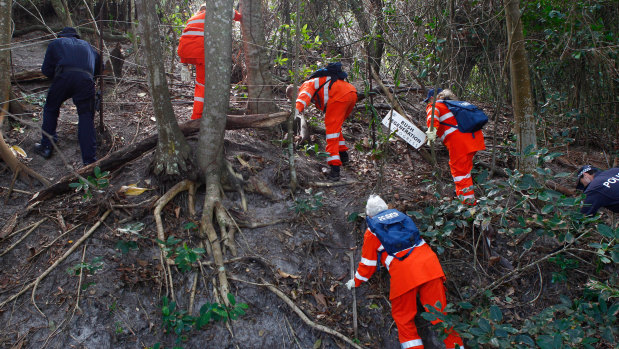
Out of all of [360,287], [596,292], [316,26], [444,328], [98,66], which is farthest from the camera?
[316,26]

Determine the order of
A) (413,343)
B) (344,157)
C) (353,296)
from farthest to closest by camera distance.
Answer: (344,157) < (353,296) < (413,343)

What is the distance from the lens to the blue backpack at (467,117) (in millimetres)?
4848

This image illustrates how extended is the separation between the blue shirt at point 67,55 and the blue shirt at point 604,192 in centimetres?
586

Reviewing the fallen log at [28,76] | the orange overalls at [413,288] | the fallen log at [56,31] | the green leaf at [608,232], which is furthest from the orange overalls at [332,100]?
the fallen log at [56,31]

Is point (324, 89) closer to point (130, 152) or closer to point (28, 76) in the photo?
→ point (130, 152)

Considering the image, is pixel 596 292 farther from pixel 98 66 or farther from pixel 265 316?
pixel 98 66

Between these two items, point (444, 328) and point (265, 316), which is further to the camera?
point (265, 316)

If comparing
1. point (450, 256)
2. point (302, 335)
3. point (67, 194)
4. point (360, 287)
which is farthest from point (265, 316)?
point (67, 194)

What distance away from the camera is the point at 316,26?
Result: 7953 millimetres

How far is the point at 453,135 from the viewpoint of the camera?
4.99m

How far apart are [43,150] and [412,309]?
15.8 feet

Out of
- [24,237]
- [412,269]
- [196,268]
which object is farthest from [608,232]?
[24,237]

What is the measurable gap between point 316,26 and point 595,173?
5.39m

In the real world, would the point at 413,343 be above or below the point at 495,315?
below
